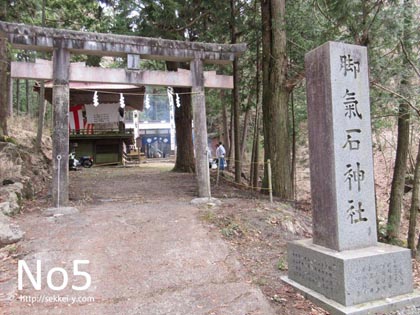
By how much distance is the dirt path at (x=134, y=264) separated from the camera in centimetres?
390

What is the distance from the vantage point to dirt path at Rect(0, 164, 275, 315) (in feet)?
12.8

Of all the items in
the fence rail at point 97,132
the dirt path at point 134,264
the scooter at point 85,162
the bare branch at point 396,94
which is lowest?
the dirt path at point 134,264

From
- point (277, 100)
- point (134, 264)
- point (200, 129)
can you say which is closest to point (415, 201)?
point (277, 100)

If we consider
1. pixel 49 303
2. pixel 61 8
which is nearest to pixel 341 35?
pixel 49 303

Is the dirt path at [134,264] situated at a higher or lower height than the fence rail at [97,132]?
lower

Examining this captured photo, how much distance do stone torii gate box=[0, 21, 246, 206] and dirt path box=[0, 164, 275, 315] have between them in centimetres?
140

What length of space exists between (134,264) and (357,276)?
9.54ft

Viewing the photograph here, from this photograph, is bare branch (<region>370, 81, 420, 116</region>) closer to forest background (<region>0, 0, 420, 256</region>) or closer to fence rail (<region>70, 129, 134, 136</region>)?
forest background (<region>0, 0, 420, 256</region>)

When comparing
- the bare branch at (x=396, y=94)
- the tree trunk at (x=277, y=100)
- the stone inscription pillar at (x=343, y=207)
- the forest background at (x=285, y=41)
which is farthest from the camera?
the tree trunk at (x=277, y=100)

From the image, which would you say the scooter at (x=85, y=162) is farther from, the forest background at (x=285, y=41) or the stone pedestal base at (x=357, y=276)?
the stone pedestal base at (x=357, y=276)

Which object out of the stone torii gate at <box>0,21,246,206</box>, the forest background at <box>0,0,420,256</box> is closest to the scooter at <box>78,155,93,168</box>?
the forest background at <box>0,0,420,256</box>

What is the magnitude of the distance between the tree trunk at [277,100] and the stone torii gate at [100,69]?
1181 mm

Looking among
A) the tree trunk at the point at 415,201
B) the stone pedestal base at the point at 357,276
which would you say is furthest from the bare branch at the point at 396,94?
the stone pedestal base at the point at 357,276

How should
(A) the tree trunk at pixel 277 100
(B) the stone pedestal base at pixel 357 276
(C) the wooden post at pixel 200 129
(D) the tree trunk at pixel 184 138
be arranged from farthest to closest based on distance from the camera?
(D) the tree trunk at pixel 184 138, (A) the tree trunk at pixel 277 100, (C) the wooden post at pixel 200 129, (B) the stone pedestal base at pixel 357 276
